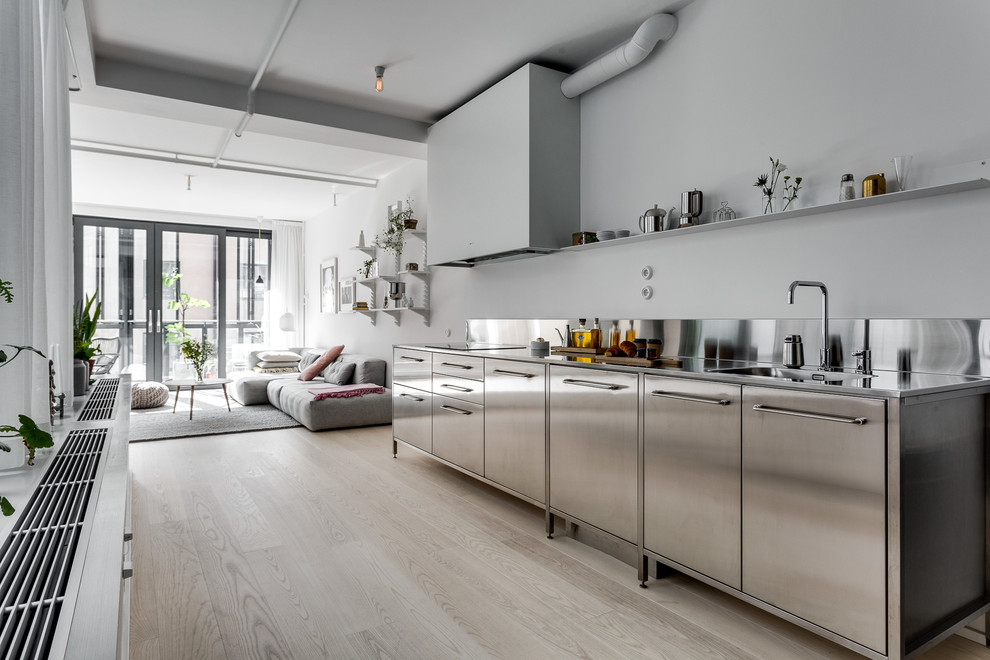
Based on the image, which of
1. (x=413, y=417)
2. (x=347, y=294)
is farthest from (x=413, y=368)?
(x=347, y=294)

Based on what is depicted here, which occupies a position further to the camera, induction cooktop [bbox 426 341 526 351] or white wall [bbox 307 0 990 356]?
induction cooktop [bbox 426 341 526 351]

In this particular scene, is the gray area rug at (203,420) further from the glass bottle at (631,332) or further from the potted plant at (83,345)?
the glass bottle at (631,332)

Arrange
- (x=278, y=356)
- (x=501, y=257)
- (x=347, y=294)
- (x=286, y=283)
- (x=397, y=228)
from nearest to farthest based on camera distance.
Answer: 1. (x=501, y=257)
2. (x=397, y=228)
3. (x=347, y=294)
4. (x=278, y=356)
5. (x=286, y=283)

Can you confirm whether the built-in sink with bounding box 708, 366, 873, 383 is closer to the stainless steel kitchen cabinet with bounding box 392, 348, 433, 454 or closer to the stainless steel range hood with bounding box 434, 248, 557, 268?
the stainless steel range hood with bounding box 434, 248, 557, 268

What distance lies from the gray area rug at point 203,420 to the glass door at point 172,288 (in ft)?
4.72

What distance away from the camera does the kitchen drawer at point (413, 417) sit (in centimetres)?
415

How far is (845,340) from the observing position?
7.67ft

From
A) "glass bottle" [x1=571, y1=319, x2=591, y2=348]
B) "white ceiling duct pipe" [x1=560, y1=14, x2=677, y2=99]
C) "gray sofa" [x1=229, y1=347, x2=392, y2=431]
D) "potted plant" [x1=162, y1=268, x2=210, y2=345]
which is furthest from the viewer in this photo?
"potted plant" [x1=162, y1=268, x2=210, y2=345]

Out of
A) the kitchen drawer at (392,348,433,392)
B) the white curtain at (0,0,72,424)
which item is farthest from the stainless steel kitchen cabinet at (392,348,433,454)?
the white curtain at (0,0,72,424)

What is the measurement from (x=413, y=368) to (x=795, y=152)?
284 centimetres

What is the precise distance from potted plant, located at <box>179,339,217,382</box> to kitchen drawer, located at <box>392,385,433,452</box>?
3.10m

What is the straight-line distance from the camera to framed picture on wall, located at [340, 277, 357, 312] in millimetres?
7476

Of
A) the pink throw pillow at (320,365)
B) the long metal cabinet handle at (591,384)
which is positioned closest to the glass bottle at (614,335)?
the long metal cabinet handle at (591,384)

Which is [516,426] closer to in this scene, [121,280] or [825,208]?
[825,208]
